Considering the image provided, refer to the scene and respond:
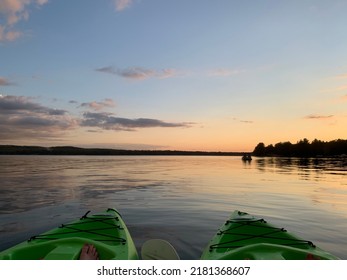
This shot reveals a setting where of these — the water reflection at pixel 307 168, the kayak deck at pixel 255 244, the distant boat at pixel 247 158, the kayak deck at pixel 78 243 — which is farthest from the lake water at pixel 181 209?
the distant boat at pixel 247 158

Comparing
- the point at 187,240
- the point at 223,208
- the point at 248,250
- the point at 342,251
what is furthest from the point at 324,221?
the point at 248,250

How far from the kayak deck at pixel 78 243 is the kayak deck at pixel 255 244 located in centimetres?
222

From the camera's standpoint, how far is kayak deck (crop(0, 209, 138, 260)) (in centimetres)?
626

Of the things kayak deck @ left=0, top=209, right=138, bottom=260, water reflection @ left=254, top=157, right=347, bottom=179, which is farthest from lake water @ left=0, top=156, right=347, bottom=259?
water reflection @ left=254, top=157, right=347, bottom=179

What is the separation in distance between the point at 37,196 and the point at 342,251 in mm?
16562

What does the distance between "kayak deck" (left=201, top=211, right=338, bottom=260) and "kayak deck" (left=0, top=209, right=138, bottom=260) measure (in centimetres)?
222

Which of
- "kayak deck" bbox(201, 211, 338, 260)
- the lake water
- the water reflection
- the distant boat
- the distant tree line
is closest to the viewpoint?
"kayak deck" bbox(201, 211, 338, 260)

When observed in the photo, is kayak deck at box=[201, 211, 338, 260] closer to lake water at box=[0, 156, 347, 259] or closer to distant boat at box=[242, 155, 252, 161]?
lake water at box=[0, 156, 347, 259]

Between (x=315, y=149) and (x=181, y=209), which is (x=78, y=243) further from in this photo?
(x=315, y=149)

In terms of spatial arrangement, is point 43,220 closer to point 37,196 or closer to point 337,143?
point 37,196

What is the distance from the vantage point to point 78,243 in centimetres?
680

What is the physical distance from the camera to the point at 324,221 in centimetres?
1234

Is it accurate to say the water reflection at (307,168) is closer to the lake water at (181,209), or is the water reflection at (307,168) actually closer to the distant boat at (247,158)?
the lake water at (181,209)

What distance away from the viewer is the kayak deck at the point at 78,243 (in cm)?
626
